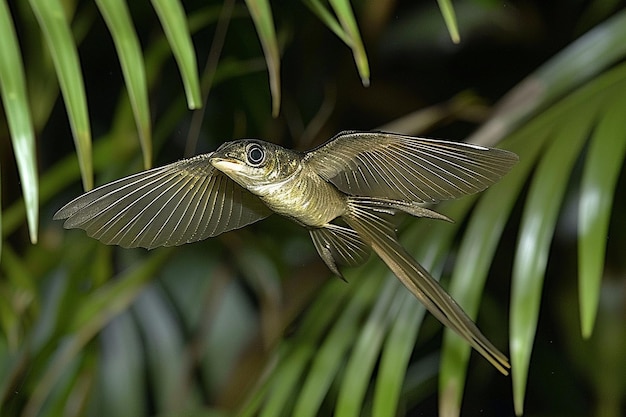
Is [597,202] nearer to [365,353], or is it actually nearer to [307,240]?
[365,353]

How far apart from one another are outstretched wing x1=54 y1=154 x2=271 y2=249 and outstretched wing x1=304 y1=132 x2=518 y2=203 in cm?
3

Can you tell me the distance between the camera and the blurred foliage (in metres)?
0.41

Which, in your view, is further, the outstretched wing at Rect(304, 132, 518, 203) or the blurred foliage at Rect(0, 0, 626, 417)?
the blurred foliage at Rect(0, 0, 626, 417)

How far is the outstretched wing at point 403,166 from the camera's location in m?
0.22

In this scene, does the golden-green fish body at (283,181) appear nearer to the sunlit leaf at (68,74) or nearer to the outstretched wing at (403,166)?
the outstretched wing at (403,166)

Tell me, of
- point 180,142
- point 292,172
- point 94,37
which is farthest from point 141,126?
point 94,37

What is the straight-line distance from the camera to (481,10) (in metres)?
0.73

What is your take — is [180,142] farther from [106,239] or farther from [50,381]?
[106,239]

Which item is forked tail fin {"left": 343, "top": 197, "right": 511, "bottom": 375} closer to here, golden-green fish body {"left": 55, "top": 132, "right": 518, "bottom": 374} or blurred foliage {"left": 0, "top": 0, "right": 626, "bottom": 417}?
golden-green fish body {"left": 55, "top": 132, "right": 518, "bottom": 374}

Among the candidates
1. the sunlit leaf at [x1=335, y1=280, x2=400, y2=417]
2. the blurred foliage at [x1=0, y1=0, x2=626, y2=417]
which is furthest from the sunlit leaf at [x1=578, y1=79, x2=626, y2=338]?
the sunlit leaf at [x1=335, y1=280, x2=400, y2=417]

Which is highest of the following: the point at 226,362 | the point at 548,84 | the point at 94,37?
the point at 94,37

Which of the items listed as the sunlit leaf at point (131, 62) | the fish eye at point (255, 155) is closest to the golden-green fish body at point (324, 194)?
the fish eye at point (255, 155)

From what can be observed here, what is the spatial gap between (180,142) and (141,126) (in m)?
0.39

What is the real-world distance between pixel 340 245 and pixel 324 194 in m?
0.03
